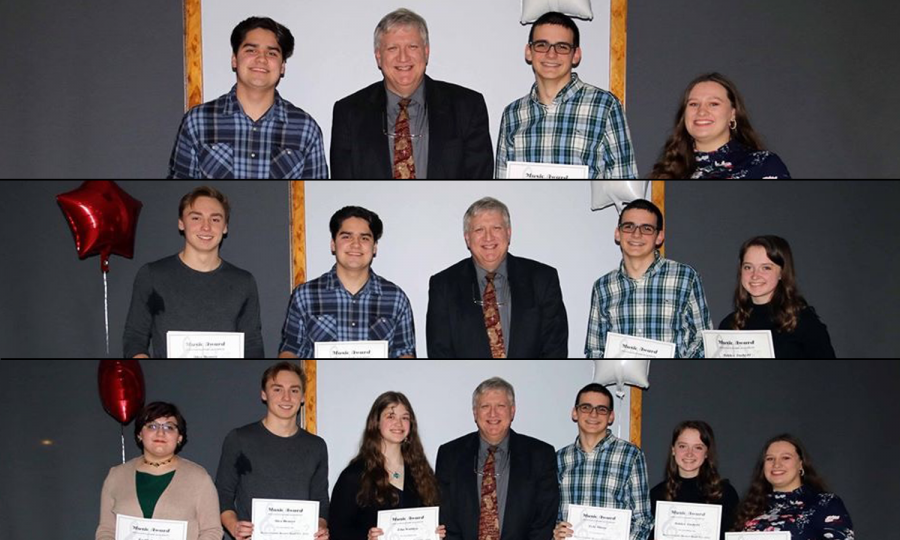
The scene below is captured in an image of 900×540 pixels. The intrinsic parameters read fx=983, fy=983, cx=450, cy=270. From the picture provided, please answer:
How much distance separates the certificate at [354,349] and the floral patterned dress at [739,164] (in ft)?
3.61

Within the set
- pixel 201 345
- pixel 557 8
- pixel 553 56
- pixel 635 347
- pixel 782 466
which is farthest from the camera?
pixel 557 8

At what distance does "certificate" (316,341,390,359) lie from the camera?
2.79 metres

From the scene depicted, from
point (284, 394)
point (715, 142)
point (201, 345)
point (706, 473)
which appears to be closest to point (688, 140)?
point (715, 142)

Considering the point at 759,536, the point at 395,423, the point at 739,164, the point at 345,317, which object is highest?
the point at 739,164

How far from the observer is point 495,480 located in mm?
2889

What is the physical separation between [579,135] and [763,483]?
1180 mm

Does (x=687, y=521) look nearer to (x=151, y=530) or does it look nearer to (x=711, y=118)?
(x=711, y=118)

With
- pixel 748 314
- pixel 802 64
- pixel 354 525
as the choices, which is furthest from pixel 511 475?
pixel 802 64

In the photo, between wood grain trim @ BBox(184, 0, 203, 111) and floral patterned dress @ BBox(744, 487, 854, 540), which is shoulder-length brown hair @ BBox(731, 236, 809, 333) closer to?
floral patterned dress @ BBox(744, 487, 854, 540)

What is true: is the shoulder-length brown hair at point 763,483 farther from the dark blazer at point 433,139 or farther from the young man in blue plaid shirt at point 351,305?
the dark blazer at point 433,139

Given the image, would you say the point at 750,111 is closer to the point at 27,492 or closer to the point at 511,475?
the point at 511,475

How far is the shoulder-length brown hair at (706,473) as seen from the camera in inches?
113

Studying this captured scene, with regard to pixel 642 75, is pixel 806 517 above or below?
below

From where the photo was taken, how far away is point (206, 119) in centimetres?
304
